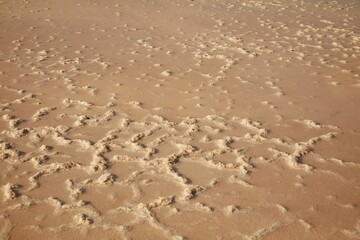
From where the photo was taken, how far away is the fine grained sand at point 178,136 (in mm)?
1960

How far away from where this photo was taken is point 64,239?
1.81 m

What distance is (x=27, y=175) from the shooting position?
2309 millimetres

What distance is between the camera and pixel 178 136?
2826 mm

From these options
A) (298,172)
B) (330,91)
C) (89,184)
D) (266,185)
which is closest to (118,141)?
(89,184)

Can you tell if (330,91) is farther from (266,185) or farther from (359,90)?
(266,185)

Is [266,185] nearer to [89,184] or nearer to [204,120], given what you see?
[204,120]

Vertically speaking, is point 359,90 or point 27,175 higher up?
point 359,90

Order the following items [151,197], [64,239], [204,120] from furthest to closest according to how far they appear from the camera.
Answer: [204,120], [151,197], [64,239]

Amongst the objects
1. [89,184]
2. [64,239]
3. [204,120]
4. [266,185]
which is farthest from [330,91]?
[64,239]

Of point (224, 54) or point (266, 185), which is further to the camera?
point (224, 54)

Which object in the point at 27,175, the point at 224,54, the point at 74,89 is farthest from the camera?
the point at 224,54

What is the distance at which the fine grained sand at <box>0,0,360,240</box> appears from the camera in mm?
1960

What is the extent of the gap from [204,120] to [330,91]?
169 cm

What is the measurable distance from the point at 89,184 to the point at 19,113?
1.42 meters
